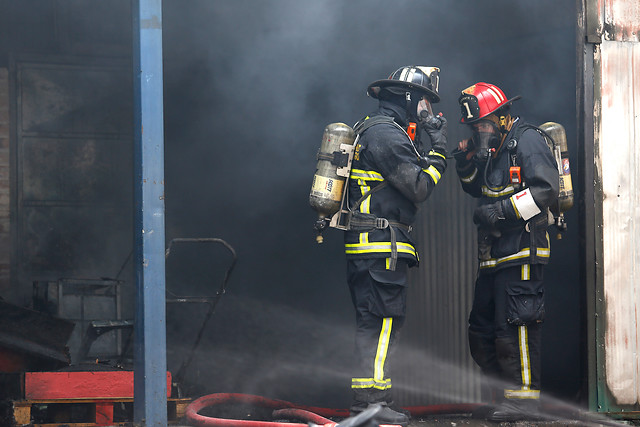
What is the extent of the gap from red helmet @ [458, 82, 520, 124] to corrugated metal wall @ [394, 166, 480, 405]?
1.31 meters

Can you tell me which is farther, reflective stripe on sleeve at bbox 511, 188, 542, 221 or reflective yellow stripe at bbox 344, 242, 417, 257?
reflective stripe on sleeve at bbox 511, 188, 542, 221

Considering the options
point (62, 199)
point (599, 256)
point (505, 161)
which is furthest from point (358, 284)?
point (62, 199)

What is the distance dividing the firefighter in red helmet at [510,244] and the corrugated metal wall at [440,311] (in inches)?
41.7

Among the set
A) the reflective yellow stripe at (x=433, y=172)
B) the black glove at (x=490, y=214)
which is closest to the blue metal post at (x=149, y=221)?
the reflective yellow stripe at (x=433, y=172)

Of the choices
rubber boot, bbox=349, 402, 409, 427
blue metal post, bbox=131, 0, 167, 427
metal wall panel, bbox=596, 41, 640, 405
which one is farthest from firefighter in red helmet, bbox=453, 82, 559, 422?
blue metal post, bbox=131, 0, 167, 427

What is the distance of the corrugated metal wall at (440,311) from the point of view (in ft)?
21.9

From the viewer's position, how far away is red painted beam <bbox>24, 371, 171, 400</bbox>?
16.2 ft

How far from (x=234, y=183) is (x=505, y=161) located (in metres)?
3.50

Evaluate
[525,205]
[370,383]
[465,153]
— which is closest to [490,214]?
[525,205]

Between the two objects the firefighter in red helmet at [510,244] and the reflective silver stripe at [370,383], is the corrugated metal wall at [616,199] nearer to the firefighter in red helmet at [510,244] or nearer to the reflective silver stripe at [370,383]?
the firefighter in red helmet at [510,244]

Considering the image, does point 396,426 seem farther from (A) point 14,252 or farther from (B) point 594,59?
(A) point 14,252

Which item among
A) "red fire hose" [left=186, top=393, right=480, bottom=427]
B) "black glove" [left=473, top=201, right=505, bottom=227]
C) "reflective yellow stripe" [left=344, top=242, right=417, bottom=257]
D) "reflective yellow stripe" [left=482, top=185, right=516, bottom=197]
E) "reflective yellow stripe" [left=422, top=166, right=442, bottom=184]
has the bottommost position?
"red fire hose" [left=186, top=393, right=480, bottom=427]

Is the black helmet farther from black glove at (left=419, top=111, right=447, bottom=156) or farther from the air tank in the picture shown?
the air tank

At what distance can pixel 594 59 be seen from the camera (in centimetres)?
569
